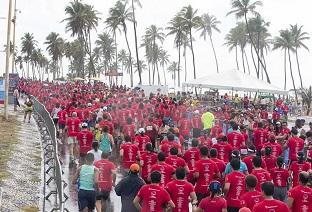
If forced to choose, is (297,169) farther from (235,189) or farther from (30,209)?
(30,209)

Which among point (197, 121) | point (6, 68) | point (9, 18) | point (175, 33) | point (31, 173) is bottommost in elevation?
point (31, 173)

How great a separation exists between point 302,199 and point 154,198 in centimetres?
238

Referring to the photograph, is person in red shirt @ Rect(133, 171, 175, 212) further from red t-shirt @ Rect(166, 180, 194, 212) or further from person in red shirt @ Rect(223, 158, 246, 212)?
person in red shirt @ Rect(223, 158, 246, 212)

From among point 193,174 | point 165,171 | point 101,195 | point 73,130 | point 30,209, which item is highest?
point 73,130

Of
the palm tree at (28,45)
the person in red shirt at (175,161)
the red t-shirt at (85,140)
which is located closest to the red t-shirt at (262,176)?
the person in red shirt at (175,161)

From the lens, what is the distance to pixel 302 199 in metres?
8.59

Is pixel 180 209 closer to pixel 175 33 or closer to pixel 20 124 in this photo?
pixel 20 124

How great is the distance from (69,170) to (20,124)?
50.9 ft

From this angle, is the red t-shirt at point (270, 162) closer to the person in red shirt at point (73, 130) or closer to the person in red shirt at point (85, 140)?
the person in red shirt at point (85, 140)

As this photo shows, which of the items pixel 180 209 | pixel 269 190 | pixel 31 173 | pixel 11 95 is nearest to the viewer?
pixel 269 190

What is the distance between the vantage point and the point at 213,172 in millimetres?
10789

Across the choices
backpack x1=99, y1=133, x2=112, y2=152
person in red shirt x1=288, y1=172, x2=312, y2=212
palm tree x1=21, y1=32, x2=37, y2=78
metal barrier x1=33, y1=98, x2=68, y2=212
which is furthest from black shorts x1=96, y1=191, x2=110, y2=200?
palm tree x1=21, y1=32, x2=37, y2=78

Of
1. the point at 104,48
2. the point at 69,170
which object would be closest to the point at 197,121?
the point at 69,170

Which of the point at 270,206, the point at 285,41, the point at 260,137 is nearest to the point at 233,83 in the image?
the point at 260,137
